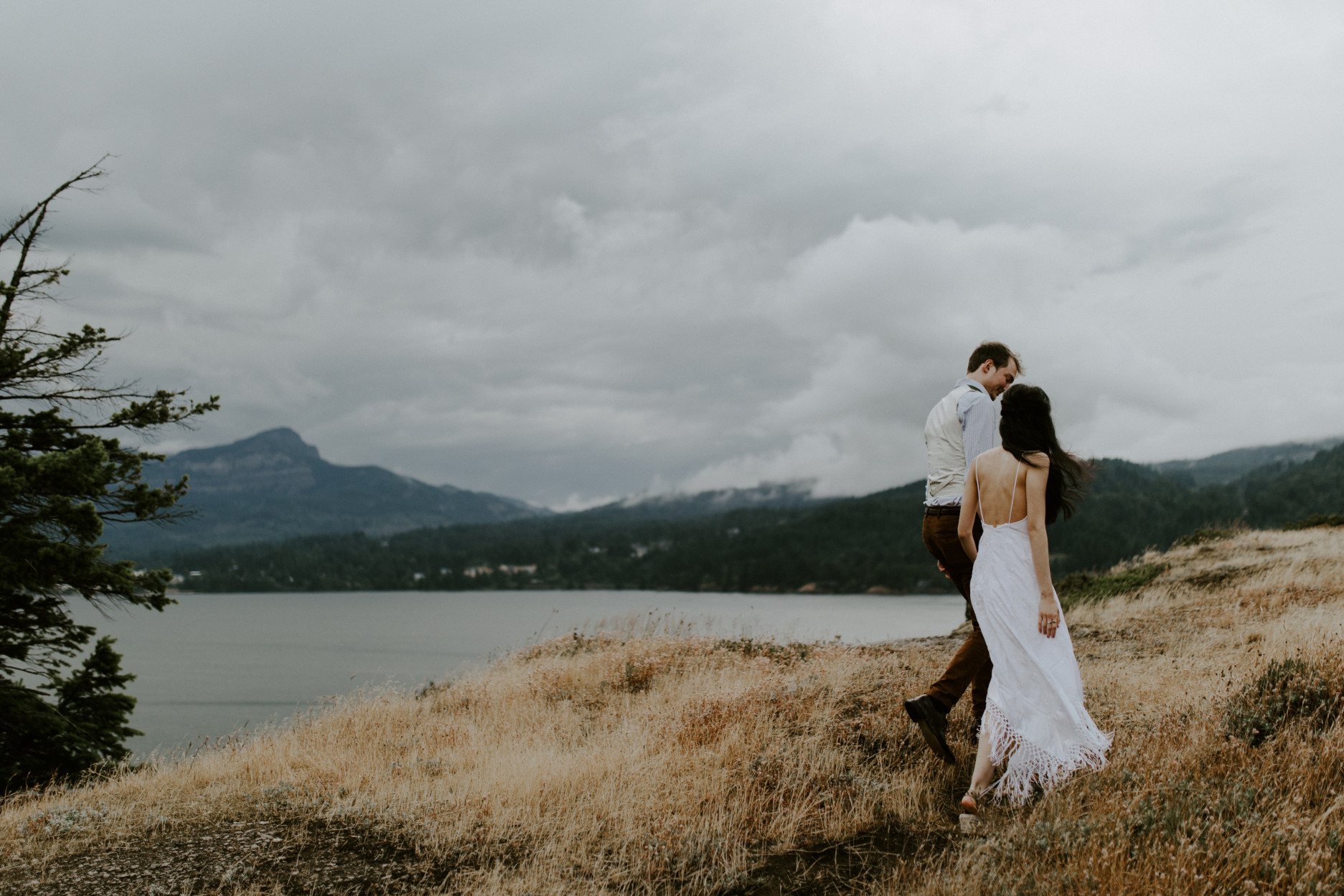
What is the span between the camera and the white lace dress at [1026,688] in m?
4.26

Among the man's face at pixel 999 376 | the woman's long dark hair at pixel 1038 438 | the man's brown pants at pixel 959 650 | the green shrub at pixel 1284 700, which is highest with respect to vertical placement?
the man's face at pixel 999 376

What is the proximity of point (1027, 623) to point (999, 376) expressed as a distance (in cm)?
161

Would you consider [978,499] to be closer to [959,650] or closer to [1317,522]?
[959,650]

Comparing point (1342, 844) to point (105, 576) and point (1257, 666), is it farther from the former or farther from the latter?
point (105, 576)

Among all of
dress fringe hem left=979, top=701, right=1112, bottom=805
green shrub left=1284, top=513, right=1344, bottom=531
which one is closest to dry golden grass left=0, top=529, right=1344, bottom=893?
dress fringe hem left=979, top=701, right=1112, bottom=805

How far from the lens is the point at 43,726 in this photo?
11352 mm

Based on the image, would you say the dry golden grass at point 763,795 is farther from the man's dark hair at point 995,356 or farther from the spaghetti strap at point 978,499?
the man's dark hair at point 995,356

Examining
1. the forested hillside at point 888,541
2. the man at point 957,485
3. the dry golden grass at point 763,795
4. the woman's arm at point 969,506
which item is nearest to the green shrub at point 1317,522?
the dry golden grass at point 763,795

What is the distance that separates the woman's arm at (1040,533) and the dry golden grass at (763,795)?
86 cm

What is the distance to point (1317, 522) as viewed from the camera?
65.0ft

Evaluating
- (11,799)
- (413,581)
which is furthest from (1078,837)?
(413,581)

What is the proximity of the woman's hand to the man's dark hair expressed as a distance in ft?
5.17

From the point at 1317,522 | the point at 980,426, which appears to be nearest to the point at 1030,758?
the point at 980,426

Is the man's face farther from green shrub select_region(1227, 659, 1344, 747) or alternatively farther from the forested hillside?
the forested hillside
